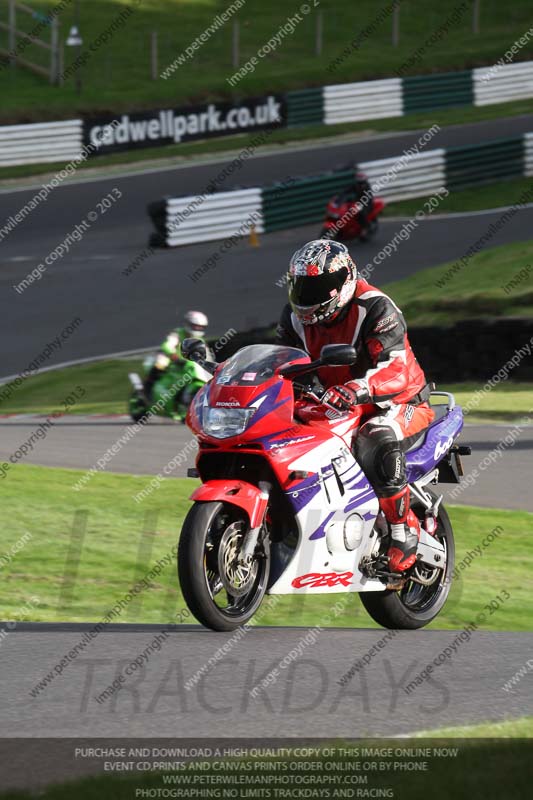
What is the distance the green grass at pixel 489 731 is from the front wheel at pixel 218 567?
1484 mm

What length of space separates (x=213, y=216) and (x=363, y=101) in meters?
13.0

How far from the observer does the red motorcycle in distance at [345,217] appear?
26.8 metres

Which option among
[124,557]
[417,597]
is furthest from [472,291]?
[417,597]

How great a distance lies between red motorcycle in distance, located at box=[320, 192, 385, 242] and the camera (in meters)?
26.8

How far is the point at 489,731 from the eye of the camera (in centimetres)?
488

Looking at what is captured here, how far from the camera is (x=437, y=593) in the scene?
7.34 m

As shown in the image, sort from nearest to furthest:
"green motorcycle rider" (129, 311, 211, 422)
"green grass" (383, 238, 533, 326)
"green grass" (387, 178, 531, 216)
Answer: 1. "green motorcycle rider" (129, 311, 211, 422)
2. "green grass" (383, 238, 533, 326)
3. "green grass" (387, 178, 531, 216)

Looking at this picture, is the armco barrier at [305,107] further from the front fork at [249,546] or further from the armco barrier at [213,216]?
the front fork at [249,546]

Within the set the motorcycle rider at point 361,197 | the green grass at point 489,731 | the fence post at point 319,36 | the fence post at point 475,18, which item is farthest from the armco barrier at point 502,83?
the green grass at point 489,731

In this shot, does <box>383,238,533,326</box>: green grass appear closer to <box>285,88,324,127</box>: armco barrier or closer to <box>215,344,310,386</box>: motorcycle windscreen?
<box>215,344,310,386</box>: motorcycle windscreen

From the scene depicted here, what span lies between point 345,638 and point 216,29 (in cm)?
4213

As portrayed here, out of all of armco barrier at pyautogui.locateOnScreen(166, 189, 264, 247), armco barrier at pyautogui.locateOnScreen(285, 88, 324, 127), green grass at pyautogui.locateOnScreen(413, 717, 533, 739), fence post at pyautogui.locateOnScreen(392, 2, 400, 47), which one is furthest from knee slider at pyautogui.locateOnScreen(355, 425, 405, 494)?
fence post at pyautogui.locateOnScreen(392, 2, 400, 47)

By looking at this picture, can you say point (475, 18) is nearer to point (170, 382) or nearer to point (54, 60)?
point (54, 60)

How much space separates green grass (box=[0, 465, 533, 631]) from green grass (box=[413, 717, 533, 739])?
106 inches
